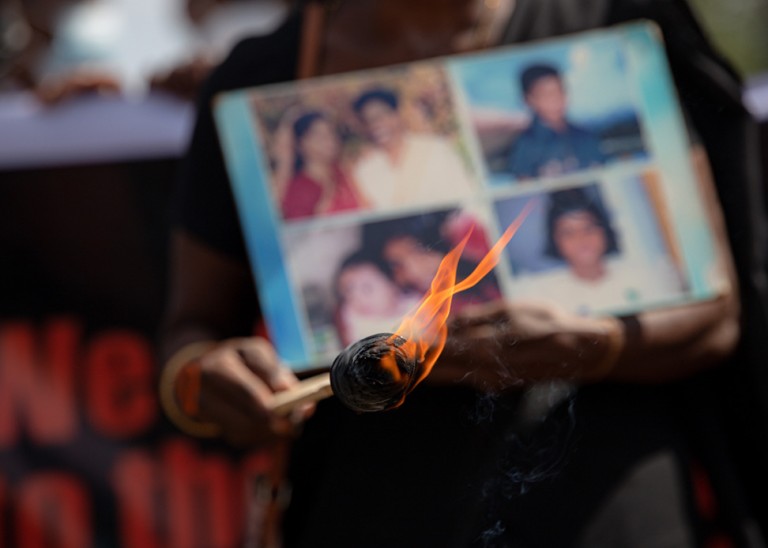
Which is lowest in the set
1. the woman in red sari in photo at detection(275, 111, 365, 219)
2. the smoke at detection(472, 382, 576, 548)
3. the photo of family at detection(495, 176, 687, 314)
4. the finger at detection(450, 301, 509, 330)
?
the smoke at detection(472, 382, 576, 548)

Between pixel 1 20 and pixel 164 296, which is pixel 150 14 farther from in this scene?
pixel 164 296

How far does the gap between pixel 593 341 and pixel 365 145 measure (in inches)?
11.9

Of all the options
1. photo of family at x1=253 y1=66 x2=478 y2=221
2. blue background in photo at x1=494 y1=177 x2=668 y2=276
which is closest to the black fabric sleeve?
photo of family at x1=253 y1=66 x2=478 y2=221

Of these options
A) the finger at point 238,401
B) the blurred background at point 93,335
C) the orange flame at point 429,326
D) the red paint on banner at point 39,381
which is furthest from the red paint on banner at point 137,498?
the orange flame at point 429,326

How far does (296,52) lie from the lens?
1.13 meters

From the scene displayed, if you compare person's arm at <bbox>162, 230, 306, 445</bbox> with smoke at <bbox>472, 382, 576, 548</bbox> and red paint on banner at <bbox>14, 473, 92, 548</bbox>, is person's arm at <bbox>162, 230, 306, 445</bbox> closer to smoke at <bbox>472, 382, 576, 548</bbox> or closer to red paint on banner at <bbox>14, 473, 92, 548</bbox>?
smoke at <bbox>472, 382, 576, 548</bbox>

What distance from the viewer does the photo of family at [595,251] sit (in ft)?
3.03

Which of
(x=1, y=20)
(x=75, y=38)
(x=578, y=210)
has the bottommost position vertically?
(x=578, y=210)

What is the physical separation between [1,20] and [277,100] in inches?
63.3

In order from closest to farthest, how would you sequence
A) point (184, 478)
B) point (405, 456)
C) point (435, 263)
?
point (405, 456) → point (435, 263) → point (184, 478)

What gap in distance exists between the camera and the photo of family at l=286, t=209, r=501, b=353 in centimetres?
92

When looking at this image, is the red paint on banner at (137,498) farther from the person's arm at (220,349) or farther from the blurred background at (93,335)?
the person's arm at (220,349)

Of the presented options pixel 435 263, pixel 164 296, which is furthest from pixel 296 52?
pixel 164 296

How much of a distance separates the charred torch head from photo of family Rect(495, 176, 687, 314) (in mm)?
418
